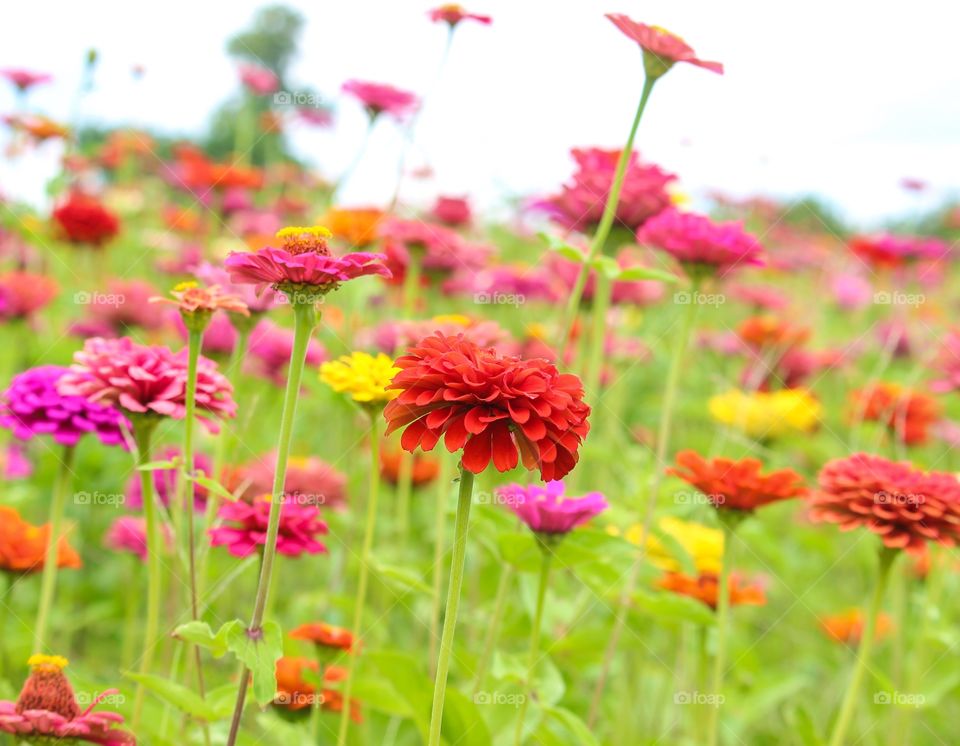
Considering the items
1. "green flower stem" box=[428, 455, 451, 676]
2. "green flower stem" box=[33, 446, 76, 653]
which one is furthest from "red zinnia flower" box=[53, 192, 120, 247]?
"green flower stem" box=[428, 455, 451, 676]

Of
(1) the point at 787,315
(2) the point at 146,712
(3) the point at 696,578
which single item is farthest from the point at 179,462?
(1) the point at 787,315

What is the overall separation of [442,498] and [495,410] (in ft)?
2.48

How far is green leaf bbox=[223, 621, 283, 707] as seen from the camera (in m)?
0.94

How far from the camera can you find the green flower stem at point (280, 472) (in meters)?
1.00

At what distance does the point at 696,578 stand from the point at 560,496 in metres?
0.33

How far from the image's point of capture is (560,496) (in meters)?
1.48

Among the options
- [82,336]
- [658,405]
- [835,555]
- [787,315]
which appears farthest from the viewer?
[787,315]

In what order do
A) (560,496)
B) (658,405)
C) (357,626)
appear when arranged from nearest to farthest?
1. (357,626)
2. (560,496)
3. (658,405)

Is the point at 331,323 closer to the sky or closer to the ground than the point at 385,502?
closer to the sky

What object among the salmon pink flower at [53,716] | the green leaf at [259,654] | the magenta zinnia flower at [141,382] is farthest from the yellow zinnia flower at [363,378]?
the salmon pink flower at [53,716]

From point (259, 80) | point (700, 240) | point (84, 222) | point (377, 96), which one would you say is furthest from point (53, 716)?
point (259, 80)

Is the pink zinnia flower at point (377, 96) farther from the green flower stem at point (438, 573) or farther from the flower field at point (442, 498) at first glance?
the green flower stem at point (438, 573)

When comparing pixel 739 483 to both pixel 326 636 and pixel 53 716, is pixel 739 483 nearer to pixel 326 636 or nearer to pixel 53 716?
pixel 326 636

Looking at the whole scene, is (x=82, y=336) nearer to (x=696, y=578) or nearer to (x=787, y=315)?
(x=696, y=578)
